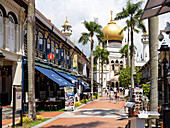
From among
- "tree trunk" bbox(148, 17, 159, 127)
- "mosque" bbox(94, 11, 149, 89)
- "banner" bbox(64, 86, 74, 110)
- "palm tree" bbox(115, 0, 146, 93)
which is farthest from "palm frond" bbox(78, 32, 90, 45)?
"mosque" bbox(94, 11, 149, 89)

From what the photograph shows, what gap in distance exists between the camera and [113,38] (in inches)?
3780

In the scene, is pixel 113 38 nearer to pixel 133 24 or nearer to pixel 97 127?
pixel 133 24

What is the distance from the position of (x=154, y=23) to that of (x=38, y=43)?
12.9 m

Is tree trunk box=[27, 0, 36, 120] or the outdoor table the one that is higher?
tree trunk box=[27, 0, 36, 120]

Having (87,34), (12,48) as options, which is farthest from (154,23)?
(87,34)

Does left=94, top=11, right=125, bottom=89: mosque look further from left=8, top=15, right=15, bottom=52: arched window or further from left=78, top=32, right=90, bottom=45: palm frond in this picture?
left=8, top=15, right=15, bottom=52: arched window

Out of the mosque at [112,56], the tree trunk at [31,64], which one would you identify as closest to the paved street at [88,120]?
the tree trunk at [31,64]

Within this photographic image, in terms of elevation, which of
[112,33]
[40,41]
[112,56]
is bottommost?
[40,41]

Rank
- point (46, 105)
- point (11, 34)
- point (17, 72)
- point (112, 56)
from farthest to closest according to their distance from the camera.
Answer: point (112, 56)
point (46, 105)
point (17, 72)
point (11, 34)

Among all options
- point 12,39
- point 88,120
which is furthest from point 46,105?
point 88,120

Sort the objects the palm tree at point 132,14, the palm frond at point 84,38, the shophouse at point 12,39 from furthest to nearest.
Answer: the palm frond at point 84,38, the palm tree at point 132,14, the shophouse at point 12,39

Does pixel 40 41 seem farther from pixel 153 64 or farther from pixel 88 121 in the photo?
pixel 153 64

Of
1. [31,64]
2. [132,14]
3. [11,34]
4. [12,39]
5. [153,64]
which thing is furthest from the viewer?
[132,14]

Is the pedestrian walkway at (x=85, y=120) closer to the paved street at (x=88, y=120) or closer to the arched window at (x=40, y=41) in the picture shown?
the paved street at (x=88, y=120)
